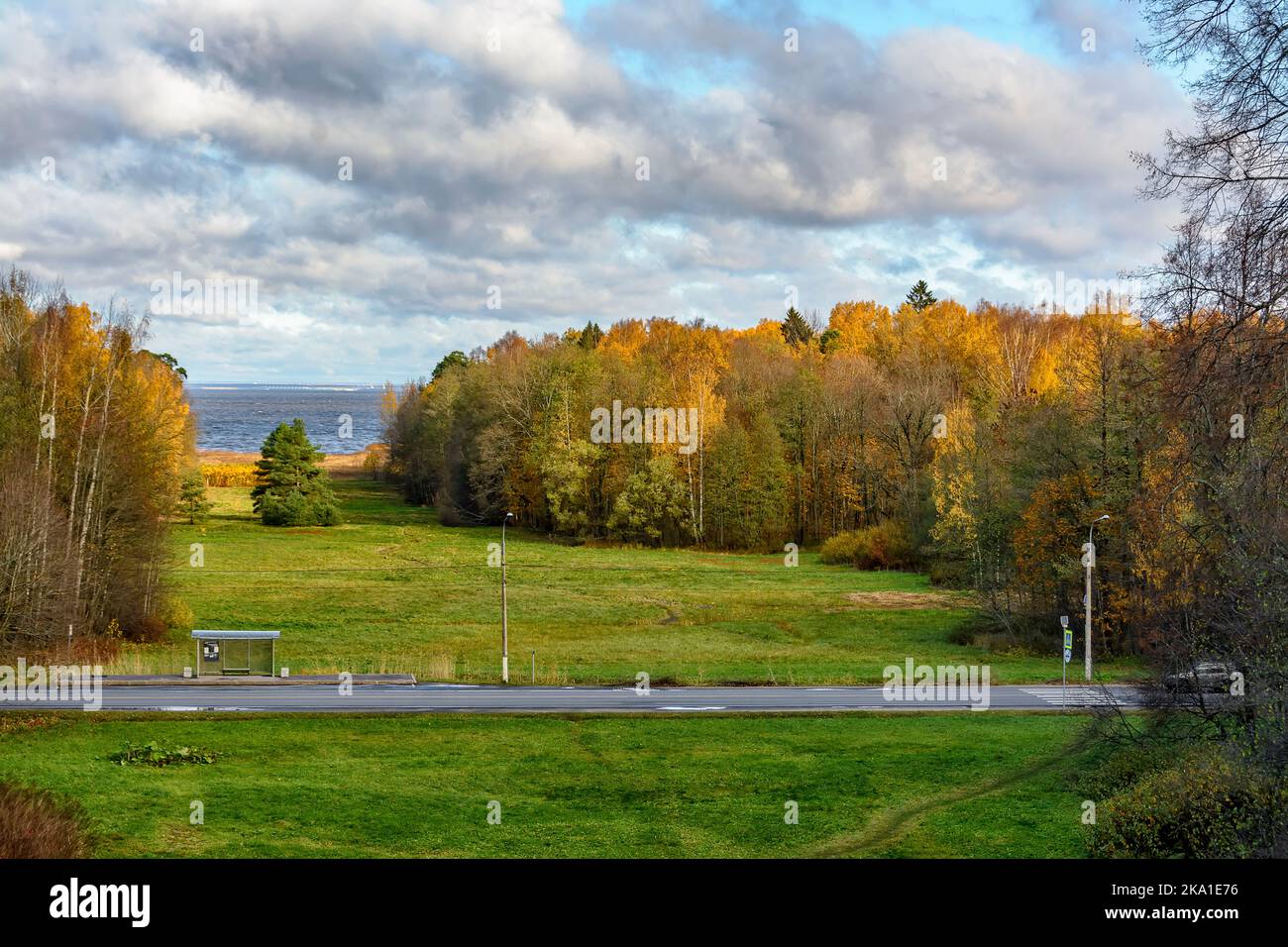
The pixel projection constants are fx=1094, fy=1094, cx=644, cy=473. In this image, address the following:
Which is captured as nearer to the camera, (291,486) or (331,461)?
(291,486)

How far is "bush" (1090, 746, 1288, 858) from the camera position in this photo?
1484cm

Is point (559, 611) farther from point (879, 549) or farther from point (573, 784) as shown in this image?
point (573, 784)

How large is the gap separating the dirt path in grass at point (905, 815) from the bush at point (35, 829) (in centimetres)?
1263

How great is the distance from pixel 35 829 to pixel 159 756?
564 inches

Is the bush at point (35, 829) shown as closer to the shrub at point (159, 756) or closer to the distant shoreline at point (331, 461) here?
the shrub at point (159, 756)

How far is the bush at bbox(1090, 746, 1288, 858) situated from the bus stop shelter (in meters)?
33.8

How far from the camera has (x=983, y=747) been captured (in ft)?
101

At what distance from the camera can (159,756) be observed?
29047mm

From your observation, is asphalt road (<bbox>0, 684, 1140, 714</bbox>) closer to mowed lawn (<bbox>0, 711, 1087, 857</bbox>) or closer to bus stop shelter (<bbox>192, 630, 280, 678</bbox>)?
mowed lawn (<bbox>0, 711, 1087, 857</bbox>)

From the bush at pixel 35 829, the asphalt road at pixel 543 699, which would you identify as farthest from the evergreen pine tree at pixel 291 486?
the bush at pixel 35 829

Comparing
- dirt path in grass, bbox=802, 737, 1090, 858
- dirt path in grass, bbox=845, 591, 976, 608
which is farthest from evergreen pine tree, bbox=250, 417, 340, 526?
dirt path in grass, bbox=802, 737, 1090, 858

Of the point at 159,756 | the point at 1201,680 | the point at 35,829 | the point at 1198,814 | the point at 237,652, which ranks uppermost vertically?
the point at 1201,680

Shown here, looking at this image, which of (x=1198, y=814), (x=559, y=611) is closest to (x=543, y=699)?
(x=559, y=611)
